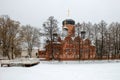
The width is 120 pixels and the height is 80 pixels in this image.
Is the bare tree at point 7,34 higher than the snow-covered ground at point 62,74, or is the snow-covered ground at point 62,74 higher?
the bare tree at point 7,34

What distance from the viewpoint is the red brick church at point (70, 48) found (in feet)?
62.0

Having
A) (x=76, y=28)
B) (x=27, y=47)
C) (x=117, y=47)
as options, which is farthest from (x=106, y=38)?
(x=27, y=47)

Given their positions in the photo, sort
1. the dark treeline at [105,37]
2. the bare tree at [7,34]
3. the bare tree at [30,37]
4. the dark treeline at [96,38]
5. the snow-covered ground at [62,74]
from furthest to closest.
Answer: the bare tree at [30,37]
the dark treeline at [105,37]
the dark treeline at [96,38]
the bare tree at [7,34]
the snow-covered ground at [62,74]

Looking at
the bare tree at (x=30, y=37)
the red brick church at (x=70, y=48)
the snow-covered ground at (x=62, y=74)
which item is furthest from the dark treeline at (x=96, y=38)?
the snow-covered ground at (x=62, y=74)

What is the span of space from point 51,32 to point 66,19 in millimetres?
6228

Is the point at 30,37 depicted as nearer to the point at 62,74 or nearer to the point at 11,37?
the point at 11,37

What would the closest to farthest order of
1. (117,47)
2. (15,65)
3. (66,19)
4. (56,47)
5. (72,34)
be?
(15,65) < (56,47) < (117,47) < (72,34) < (66,19)

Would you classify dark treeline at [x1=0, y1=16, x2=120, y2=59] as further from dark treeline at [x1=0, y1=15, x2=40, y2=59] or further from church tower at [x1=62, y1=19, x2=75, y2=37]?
church tower at [x1=62, y1=19, x2=75, y2=37]

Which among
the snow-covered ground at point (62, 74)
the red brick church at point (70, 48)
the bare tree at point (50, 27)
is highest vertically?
the bare tree at point (50, 27)

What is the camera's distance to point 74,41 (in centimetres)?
2050

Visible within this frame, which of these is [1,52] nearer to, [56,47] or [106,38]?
[56,47]

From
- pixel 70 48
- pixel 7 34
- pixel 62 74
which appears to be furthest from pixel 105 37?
pixel 62 74

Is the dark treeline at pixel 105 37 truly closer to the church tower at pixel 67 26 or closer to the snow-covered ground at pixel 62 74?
the church tower at pixel 67 26

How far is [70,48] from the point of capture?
67.5 ft
